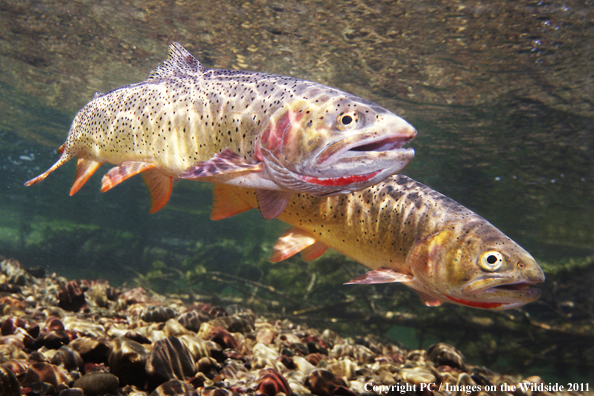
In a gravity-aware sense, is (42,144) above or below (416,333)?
above

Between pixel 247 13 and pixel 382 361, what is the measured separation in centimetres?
997

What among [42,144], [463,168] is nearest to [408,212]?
[463,168]

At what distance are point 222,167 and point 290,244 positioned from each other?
1.33 m

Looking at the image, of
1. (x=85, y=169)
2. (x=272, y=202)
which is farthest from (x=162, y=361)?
(x=85, y=169)

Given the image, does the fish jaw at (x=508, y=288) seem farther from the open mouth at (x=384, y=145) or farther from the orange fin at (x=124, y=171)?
the orange fin at (x=124, y=171)

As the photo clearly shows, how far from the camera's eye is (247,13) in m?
9.59

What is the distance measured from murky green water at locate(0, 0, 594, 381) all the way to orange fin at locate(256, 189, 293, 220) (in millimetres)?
8200

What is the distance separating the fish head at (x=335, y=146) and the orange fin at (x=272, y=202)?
0.23 metres

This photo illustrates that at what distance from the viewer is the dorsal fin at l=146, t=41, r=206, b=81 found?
3.27 m

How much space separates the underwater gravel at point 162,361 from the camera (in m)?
2.41

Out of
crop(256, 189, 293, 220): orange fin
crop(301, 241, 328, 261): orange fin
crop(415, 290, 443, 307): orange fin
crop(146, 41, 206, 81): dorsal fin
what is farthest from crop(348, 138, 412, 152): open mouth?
crop(146, 41, 206, 81): dorsal fin

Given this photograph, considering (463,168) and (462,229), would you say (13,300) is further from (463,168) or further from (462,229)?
(463,168)

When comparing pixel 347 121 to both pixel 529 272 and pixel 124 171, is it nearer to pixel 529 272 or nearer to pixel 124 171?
pixel 529 272

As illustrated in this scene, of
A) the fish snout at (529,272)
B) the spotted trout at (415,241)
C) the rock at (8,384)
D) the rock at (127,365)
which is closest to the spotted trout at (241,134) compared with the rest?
the spotted trout at (415,241)
